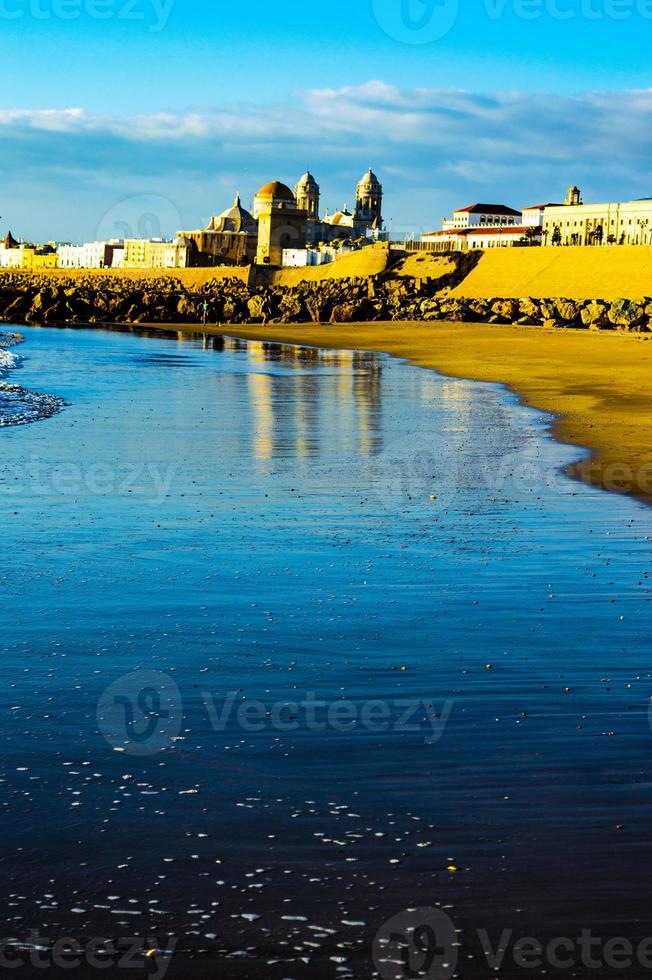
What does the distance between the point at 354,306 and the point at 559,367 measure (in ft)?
148

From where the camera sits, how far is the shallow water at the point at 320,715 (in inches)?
187

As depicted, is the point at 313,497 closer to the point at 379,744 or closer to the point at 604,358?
the point at 379,744

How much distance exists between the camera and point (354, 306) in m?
83.9

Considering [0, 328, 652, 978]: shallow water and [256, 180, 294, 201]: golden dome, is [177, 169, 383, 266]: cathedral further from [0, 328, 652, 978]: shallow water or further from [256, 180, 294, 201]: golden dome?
[0, 328, 652, 978]: shallow water

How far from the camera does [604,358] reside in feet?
143

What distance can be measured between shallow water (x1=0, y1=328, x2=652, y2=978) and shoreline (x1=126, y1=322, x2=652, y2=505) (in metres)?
2.80

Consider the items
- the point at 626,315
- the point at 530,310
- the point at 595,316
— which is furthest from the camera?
the point at 530,310

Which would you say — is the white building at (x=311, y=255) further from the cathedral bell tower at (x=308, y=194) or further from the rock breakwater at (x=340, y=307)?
the cathedral bell tower at (x=308, y=194)

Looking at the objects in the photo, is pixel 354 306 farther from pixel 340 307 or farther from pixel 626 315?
pixel 626 315

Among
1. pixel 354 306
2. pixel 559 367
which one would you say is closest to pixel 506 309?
pixel 354 306

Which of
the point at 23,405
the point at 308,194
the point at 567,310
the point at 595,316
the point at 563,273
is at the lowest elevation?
the point at 23,405

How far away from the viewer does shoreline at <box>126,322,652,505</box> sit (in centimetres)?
1802

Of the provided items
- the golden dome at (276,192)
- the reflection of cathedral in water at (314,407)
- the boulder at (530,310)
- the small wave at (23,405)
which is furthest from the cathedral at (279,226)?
the small wave at (23,405)

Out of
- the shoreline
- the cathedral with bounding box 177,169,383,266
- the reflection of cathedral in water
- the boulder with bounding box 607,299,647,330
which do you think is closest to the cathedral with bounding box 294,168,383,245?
the cathedral with bounding box 177,169,383,266
